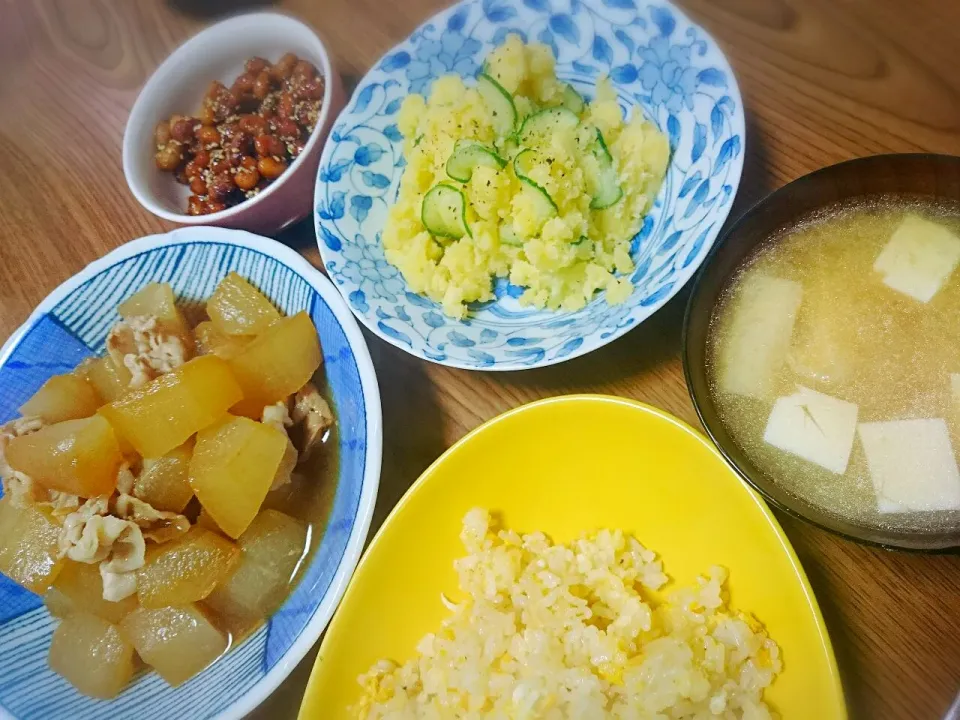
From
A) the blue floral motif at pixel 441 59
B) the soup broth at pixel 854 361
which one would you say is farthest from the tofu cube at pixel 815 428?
the blue floral motif at pixel 441 59

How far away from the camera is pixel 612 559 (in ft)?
3.40

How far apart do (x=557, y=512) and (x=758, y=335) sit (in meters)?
0.41

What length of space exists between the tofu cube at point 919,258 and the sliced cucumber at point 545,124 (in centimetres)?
51

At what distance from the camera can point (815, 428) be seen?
0.99 meters

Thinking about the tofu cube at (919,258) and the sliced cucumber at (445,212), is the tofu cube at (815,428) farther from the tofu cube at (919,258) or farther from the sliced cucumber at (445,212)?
the sliced cucumber at (445,212)

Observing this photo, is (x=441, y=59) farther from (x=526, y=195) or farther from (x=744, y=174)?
(x=744, y=174)

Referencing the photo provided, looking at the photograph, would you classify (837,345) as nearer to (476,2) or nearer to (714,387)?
A: (714,387)

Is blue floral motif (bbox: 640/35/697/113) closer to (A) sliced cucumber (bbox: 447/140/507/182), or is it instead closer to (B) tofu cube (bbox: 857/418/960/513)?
(A) sliced cucumber (bbox: 447/140/507/182)

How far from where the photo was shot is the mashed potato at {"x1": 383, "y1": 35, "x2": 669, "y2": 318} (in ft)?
3.62

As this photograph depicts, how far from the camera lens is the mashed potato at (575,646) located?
3.05ft

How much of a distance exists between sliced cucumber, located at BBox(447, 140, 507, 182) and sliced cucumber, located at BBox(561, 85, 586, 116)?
0.56 ft

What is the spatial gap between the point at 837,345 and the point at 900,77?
0.46 m

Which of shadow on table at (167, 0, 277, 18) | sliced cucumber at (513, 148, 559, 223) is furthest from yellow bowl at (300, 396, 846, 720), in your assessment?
shadow on table at (167, 0, 277, 18)

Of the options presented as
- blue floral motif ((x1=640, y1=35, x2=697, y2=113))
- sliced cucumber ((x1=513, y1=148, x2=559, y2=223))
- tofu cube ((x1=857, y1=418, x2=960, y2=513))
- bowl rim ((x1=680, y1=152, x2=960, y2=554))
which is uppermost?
blue floral motif ((x1=640, y1=35, x2=697, y2=113))
